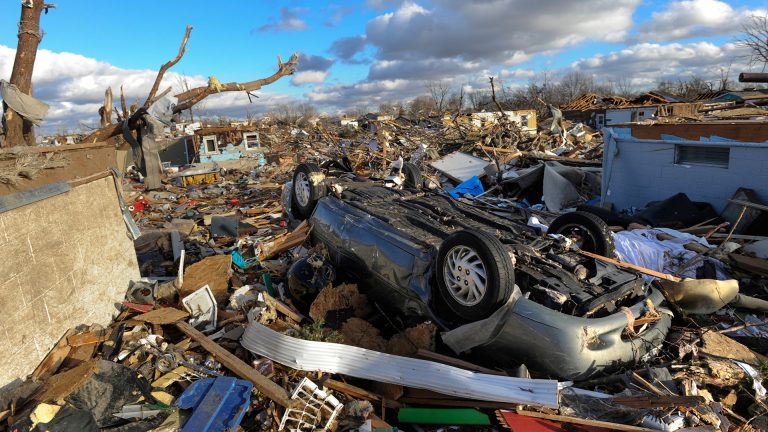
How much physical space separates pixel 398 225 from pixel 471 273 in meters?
1.23

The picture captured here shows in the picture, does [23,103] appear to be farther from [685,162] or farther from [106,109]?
[685,162]

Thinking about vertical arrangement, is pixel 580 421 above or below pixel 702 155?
below

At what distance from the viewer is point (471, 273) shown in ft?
11.6

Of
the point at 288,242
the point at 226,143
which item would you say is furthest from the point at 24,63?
the point at 226,143

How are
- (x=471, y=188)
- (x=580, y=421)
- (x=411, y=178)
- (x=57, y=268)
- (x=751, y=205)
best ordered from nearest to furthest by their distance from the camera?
(x=580, y=421) < (x=57, y=268) < (x=411, y=178) < (x=751, y=205) < (x=471, y=188)

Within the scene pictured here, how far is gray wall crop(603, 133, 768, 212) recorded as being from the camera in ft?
25.5

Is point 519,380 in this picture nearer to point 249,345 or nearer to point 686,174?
point 249,345

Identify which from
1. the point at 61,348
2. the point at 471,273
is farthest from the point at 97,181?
the point at 471,273

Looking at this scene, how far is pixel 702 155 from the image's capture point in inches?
336

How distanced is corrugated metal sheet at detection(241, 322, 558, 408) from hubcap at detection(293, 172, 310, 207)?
250 cm

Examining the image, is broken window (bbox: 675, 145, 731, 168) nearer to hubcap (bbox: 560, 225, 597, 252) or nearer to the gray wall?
the gray wall

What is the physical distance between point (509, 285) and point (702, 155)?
7.50m

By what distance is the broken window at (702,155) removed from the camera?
26.9ft

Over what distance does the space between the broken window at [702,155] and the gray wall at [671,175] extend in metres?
0.09
